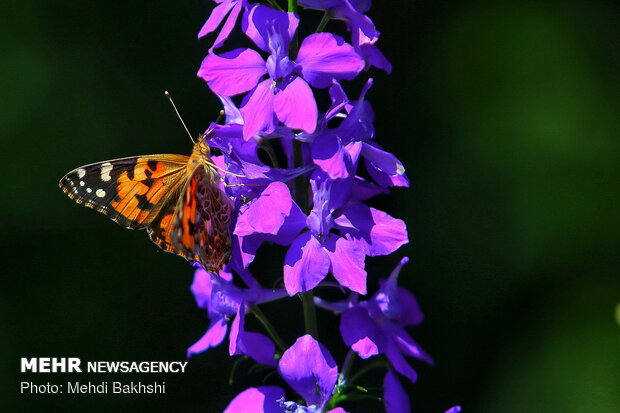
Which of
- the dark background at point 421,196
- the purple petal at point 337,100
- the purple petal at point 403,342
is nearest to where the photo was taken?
the purple petal at point 337,100

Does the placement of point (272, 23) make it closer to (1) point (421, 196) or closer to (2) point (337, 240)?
(2) point (337, 240)

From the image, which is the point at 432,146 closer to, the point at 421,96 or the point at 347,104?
the point at 421,96

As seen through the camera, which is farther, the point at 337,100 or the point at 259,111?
the point at 337,100

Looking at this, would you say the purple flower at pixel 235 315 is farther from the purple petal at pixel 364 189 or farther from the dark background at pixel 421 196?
the dark background at pixel 421 196

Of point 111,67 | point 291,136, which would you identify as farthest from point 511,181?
point 291,136

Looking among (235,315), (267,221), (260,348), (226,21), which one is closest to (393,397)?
(260,348)

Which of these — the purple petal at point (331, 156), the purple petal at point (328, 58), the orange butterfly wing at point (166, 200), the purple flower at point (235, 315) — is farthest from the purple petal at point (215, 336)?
the purple petal at point (328, 58)
